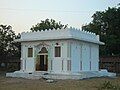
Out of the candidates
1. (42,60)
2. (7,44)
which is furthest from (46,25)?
(42,60)

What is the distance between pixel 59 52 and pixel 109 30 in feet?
61.5

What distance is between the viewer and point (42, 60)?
29.6 m

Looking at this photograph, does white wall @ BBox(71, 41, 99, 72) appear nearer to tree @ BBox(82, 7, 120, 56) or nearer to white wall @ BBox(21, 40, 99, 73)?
white wall @ BBox(21, 40, 99, 73)

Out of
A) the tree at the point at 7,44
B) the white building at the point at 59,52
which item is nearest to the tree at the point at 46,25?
the tree at the point at 7,44

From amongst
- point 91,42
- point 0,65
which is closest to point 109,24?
point 91,42

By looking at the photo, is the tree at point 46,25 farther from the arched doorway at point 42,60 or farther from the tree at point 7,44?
the arched doorway at point 42,60

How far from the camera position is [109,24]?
44.3m

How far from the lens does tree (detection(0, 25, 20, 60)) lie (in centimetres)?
4578

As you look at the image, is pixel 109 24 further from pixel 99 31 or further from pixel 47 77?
pixel 47 77

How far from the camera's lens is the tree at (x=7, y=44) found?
45.8m

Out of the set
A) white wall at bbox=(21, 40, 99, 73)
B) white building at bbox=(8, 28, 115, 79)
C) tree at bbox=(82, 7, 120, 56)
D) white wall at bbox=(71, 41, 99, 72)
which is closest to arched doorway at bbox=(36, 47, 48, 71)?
white building at bbox=(8, 28, 115, 79)

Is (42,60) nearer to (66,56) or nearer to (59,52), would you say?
(59,52)

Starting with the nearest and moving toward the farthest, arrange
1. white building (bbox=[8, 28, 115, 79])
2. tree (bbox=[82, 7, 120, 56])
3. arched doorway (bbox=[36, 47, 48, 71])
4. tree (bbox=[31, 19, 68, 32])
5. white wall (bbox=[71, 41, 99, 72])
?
1. white building (bbox=[8, 28, 115, 79])
2. white wall (bbox=[71, 41, 99, 72])
3. arched doorway (bbox=[36, 47, 48, 71])
4. tree (bbox=[82, 7, 120, 56])
5. tree (bbox=[31, 19, 68, 32])

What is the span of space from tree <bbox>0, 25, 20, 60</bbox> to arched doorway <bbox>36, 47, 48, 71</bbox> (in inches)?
671
